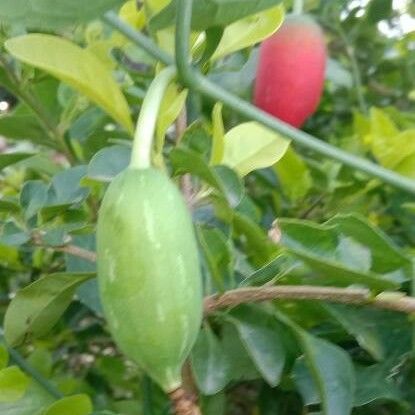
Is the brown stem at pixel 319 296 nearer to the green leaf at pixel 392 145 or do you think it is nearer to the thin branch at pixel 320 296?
the thin branch at pixel 320 296

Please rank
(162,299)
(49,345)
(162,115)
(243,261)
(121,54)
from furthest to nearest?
(49,345), (121,54), (243,261), (162,115), (162,299)

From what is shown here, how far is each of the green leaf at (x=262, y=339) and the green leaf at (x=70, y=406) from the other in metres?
0.10

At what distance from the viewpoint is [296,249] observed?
20.0 inches

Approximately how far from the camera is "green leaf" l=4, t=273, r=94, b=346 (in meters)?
0.58

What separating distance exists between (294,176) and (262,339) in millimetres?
303

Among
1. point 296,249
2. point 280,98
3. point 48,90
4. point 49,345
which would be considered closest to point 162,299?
point 296,249

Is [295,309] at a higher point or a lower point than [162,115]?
lower

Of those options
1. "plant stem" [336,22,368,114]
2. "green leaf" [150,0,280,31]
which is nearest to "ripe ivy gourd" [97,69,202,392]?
"green leaf" [150,0,280,31]

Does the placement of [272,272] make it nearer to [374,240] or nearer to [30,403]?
[374,240]

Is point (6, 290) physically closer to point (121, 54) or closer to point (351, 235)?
point (121, 54)

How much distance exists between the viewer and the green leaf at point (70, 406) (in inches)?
22.0

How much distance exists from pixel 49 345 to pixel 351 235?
18.3 inches

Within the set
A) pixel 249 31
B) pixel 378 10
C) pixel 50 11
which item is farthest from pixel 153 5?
pixel 378 10

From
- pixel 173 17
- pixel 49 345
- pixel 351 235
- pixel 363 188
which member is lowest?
pixel 49 345
